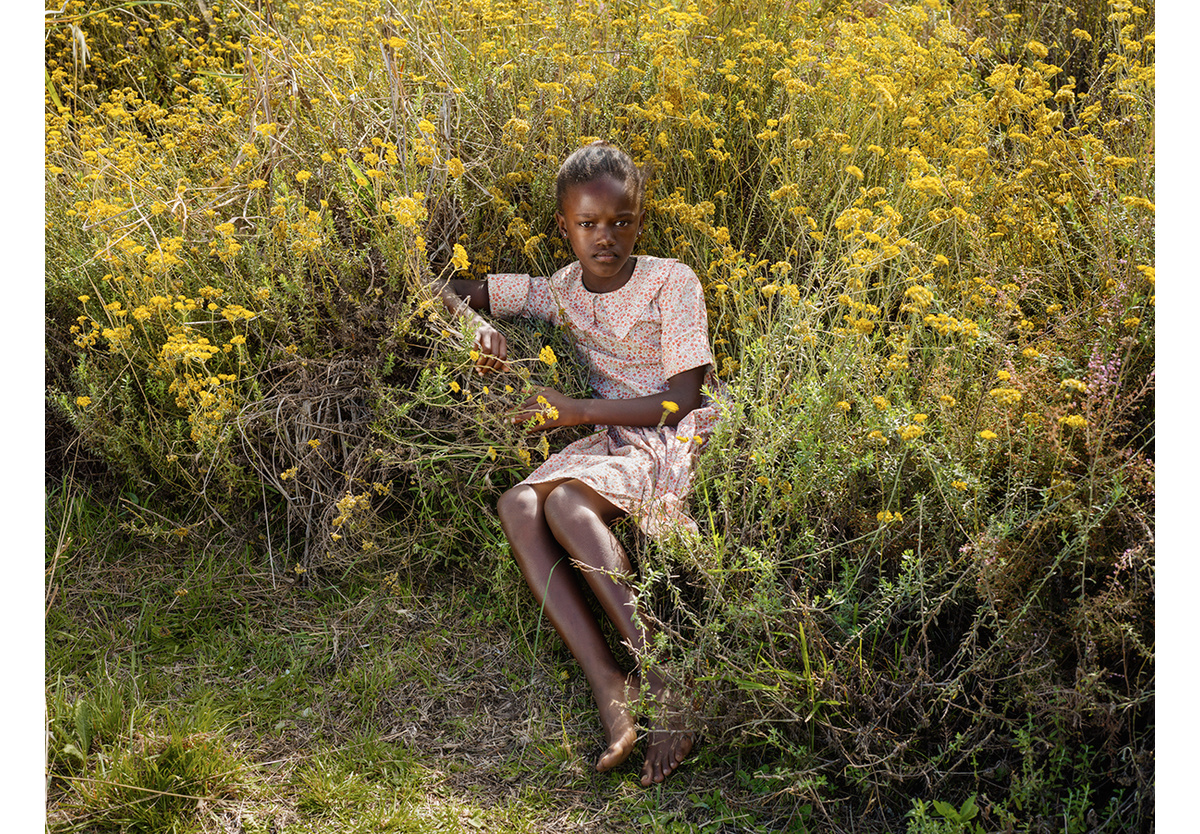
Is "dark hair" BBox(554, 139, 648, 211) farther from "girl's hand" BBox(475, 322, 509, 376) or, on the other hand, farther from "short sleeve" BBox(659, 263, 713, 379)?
"girl's hand" BBox(475, 322, 509, 376)

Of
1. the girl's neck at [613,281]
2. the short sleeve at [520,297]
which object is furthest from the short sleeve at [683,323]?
the short sleeve at [520,297]

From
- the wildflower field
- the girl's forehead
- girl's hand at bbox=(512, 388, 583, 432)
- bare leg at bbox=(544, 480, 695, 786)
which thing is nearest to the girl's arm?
girl's hand at bbox=(512, 388, 583, 432)

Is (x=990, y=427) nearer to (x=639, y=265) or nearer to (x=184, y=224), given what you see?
(x=639, y=265)

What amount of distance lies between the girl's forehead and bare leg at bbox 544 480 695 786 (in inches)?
28.6

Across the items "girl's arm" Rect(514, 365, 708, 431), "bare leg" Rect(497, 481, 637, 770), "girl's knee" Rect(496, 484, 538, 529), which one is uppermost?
"girl's arm" Rect(514, 365, 708, 431)

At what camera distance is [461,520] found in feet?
7.69

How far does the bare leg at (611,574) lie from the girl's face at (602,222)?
0.62 m

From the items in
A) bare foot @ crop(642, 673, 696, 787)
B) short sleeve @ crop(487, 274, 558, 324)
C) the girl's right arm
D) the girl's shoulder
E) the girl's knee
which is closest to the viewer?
bare foot @ crop(642, 673, 696, 787)

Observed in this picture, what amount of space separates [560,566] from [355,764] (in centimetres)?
61

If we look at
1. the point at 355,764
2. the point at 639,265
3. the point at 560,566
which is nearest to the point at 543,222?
the point at 639,265

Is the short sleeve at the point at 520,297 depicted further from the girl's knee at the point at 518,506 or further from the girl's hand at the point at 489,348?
the girl's knee at the point at 518,506

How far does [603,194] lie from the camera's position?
2.31 meters

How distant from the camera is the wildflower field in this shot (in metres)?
1.72

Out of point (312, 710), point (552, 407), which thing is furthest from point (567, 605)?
point (312, 710)
